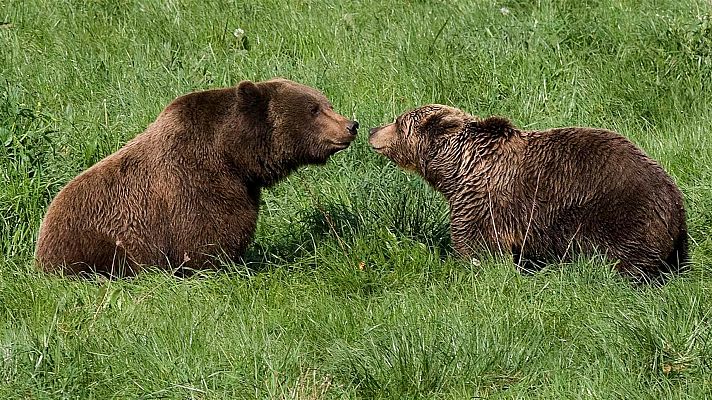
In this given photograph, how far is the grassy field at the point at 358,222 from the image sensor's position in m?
4.56

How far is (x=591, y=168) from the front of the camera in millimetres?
5883

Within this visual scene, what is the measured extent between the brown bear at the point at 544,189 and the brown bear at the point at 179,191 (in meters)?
0.62

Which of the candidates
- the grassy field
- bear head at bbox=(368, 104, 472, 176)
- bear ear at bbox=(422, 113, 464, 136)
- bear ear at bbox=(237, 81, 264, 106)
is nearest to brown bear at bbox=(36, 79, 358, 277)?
bear ear at bbox=(237, 81, 264, 106)

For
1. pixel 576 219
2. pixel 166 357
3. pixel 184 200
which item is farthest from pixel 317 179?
pixel 166 357

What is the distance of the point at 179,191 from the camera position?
6.14 meters

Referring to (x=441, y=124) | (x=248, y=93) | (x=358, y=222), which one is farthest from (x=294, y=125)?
(x=441, y=124)

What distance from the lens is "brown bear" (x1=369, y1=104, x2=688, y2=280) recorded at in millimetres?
5750

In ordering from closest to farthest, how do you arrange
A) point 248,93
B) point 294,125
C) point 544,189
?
point 544,189, point 248,93, point 294,125

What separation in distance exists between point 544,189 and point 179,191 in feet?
6.76

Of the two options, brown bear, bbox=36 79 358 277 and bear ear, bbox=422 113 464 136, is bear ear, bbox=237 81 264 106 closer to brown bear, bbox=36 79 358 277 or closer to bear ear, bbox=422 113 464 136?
brown bear, bbox=36 79 358 277

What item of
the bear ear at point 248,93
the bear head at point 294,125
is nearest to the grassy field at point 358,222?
the bear head at point 294,125

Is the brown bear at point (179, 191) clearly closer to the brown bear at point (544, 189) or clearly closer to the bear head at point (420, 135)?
the bear head at point (420, 135)

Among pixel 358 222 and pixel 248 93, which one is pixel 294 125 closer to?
pixel 248 93

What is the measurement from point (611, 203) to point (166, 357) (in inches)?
100.0
